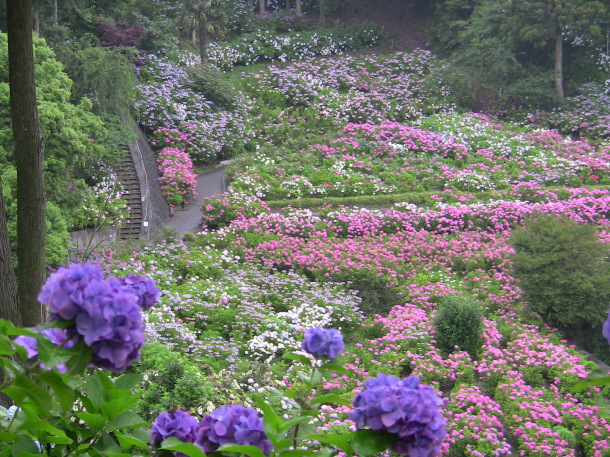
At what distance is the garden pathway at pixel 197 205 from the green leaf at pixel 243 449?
435 inches

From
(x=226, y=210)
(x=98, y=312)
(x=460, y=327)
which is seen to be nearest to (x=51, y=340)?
(x=98, y=312)

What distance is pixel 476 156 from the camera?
16.5 m

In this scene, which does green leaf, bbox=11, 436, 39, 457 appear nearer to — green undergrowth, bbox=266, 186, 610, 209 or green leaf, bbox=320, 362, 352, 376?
green leaf, bbox=320, 362, 352, 376

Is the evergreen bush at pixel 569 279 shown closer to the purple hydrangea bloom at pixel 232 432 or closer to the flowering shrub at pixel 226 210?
the flowering shrub at pixel 226 210

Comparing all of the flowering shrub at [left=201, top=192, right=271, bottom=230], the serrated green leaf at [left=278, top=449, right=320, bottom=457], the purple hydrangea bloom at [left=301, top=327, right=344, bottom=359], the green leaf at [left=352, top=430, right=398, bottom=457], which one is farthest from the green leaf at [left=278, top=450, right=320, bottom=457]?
the flowering shrub at [left=201, top=192, right=271, bottom=230]

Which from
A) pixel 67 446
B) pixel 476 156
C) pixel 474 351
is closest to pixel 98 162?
pixel 474 351

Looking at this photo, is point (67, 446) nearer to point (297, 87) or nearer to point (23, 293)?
point (23, 293)

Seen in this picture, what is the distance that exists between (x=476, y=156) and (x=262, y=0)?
15459 millimetres

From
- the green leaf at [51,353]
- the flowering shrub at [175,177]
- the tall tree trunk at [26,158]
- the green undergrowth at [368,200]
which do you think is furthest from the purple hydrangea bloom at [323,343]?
the flowering shrub at [175,177]

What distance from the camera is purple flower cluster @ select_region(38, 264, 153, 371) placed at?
125 cm

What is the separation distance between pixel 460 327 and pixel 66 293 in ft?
23.1

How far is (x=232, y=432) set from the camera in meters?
1.54

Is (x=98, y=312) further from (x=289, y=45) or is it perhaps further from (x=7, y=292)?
(x=289, y=45)

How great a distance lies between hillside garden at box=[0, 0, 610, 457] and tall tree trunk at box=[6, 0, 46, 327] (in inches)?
36.4
